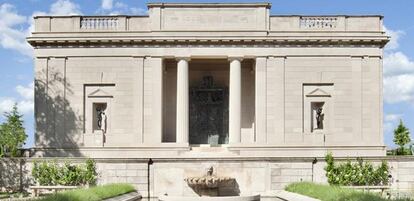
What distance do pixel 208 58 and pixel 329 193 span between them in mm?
22383

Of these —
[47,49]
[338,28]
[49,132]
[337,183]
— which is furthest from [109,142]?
[337,183]

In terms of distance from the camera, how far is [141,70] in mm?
39938

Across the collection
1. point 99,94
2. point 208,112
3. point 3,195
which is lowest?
point 3,195

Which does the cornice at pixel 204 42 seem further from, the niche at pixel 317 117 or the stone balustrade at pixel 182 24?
the niche at pixel 317 117

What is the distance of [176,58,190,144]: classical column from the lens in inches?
1553

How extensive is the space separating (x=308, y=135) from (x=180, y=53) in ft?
30.3

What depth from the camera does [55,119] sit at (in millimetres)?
39688

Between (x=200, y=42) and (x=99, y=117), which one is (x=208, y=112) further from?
(x=99, y=117)

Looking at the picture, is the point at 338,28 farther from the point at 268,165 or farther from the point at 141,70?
the point at 268,165

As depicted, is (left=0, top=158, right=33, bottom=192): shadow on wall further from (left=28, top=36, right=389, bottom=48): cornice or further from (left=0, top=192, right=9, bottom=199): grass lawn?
(left=28, top=36, right=389, bottom=48): cornice

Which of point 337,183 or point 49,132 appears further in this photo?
point 49,132

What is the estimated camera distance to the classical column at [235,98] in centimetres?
3941

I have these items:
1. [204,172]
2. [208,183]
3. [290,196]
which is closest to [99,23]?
[204,172]

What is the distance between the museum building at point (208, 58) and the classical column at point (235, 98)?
61 mm
